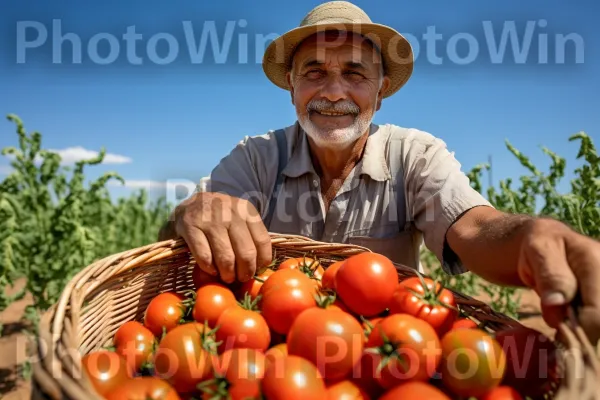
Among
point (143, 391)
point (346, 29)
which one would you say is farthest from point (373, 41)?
point (143, 391)

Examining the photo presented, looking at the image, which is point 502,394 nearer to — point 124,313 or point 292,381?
point 292,381

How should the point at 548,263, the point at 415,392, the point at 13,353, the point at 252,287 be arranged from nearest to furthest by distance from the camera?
the point at 415,392, the point at 548,263, the point at 252,287, the point at 13,353

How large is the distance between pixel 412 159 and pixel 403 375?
1.69 meters

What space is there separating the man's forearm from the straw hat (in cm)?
129

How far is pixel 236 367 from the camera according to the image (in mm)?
1289

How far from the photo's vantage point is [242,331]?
4.89 feet

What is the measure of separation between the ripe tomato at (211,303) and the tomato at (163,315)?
2.7 inches

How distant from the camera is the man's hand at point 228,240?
5.85 feet

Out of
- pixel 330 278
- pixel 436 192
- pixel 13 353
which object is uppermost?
pixel 436 192

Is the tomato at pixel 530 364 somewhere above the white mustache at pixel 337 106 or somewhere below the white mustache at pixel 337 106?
below

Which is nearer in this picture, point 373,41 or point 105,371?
point 105,371

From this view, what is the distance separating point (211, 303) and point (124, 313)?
0.47 m

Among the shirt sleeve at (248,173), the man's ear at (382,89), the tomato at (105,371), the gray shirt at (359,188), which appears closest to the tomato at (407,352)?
the tomato at (105,371)

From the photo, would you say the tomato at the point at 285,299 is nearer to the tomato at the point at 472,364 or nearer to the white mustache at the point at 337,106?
the tomato at the point at 472,364
